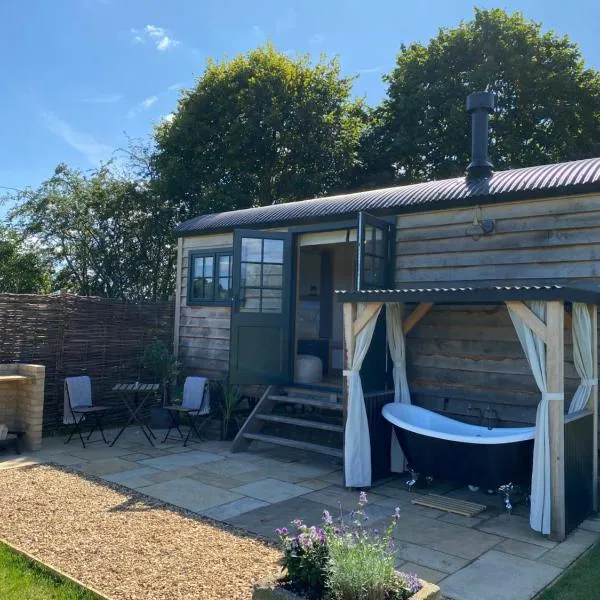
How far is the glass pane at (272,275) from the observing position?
24.7ft

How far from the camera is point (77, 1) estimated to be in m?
8.05

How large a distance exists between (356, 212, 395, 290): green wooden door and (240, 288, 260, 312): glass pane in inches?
66.3

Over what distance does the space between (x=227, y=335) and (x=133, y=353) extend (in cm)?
153

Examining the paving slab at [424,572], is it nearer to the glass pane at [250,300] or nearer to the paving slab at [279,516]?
the paving slab at [279,516]

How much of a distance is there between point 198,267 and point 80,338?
203 cm

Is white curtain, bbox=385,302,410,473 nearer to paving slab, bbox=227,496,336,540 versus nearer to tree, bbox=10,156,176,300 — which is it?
paving slab, bbox=227,496,336,540

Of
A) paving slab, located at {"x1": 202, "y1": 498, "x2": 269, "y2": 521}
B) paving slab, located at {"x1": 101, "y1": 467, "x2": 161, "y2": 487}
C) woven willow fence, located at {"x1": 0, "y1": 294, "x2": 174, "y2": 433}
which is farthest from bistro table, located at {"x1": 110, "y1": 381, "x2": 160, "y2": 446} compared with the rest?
paving slab, located at {"x1": 202, "y1": 498, "x2": 269, "y2": 521}

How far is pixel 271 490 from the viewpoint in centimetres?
532

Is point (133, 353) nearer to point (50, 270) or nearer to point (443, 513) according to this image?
point (443, 513)

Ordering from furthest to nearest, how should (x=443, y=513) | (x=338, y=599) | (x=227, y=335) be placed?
(x=227, y=335) < (x=443, y=513) < (x=338, y=599)

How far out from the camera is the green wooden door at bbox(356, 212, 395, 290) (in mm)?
6184

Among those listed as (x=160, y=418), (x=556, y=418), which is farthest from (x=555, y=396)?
(x=160, y=418)

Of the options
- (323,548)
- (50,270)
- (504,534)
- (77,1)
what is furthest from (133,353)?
(50,270)

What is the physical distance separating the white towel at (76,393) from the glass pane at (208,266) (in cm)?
235
